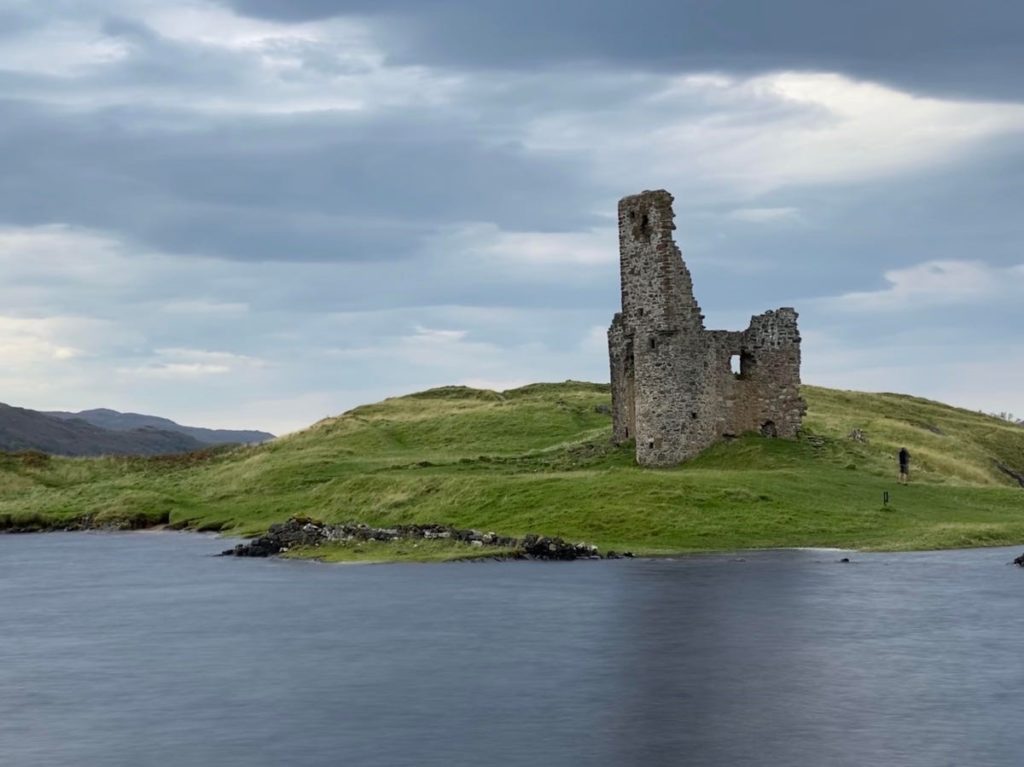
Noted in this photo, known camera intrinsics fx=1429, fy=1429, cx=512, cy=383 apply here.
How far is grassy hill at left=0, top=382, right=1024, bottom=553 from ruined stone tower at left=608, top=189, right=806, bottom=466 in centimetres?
151

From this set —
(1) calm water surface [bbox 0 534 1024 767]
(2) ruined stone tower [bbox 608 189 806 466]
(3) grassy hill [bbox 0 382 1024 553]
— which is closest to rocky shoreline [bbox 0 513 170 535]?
(3) grassy hill [bbox 0 382 1024 553]

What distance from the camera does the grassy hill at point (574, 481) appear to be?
51031mm

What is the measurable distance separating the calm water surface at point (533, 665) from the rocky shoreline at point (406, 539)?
2006mm

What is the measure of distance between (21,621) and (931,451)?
178 ft

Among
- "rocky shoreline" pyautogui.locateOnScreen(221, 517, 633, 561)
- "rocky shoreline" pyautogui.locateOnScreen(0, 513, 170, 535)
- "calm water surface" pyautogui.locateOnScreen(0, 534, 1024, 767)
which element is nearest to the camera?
"calm water surface" pyautogui.locateOnScreen(0, 534, 1024, 767)

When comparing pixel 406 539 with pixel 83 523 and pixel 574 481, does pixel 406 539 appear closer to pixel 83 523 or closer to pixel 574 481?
pixel 574 481

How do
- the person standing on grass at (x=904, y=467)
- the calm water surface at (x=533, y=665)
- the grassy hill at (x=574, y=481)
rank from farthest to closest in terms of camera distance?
the person standing on grass at (x=904, y=467)
the grassy hill at (x=574, y=481)
the calm water surface at (x=533, y=665)

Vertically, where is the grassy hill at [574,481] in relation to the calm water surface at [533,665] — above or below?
above

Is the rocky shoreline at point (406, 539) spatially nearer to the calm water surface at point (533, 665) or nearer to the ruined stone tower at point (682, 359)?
the calm water surface at point (533, 665)

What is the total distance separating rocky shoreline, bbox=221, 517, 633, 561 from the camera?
4775 cm

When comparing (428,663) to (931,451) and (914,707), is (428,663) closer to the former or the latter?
(914,707)

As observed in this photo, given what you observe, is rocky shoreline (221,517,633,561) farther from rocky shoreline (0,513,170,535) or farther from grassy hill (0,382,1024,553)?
rocky shoreline (0,513,170,535)

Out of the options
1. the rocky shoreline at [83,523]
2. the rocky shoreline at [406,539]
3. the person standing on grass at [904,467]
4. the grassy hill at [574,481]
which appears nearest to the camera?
the rocky shoreline at [406,539]

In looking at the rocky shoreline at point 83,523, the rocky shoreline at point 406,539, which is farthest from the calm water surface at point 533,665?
the rocky shoreline at point 83,523
